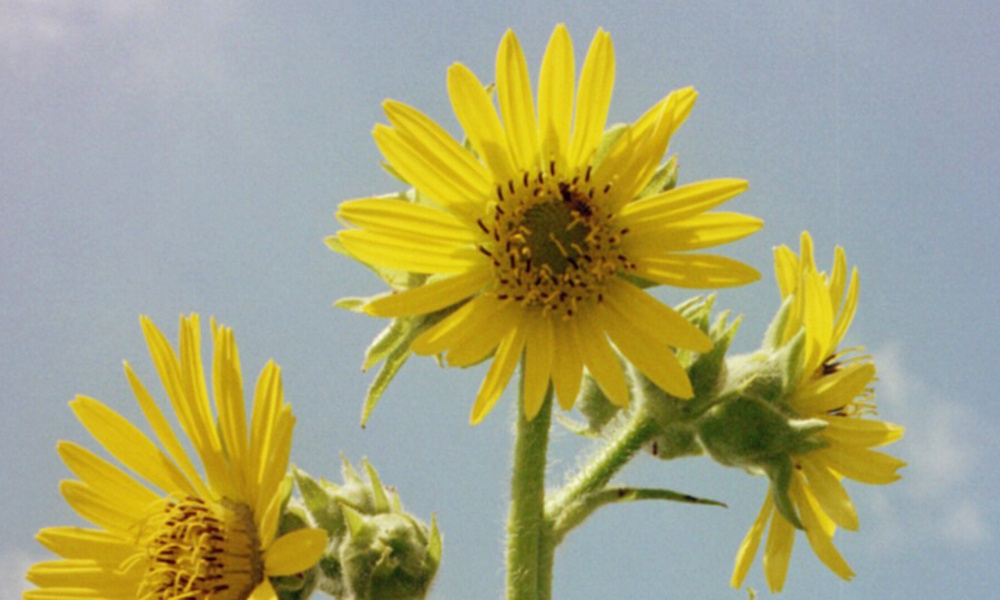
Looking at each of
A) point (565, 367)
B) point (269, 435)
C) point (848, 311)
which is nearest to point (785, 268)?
point (848, 311)

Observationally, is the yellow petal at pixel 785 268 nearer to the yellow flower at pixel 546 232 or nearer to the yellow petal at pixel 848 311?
the yellow petal at pixel 848 311

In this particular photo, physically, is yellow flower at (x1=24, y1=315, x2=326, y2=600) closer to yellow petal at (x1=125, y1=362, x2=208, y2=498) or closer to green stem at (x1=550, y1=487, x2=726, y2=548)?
yellow petal at (x1=125, y1=362, x2=208, y2=498)

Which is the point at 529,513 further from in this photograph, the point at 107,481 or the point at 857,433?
the point at 107,481

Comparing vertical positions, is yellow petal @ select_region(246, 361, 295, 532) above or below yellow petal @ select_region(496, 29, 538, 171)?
below

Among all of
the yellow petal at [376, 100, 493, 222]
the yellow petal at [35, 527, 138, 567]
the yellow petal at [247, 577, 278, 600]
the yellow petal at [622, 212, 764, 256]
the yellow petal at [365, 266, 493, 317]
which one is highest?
the yellow petal at [376, 100, 493, 222]

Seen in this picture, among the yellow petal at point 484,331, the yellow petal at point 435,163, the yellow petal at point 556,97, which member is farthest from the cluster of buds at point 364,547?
the yellow petal at point 556,97

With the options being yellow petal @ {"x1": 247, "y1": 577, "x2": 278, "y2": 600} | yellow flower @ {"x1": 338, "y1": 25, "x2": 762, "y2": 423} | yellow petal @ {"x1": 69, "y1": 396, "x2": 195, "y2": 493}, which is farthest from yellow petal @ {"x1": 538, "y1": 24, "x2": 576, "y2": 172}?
yellow petal @ {"x1": 69, "y1": 396, "x2": 195, "y2": 493}

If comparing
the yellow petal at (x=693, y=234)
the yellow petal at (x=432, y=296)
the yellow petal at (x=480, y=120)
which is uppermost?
the yellow petal at (x=480, y=120)
